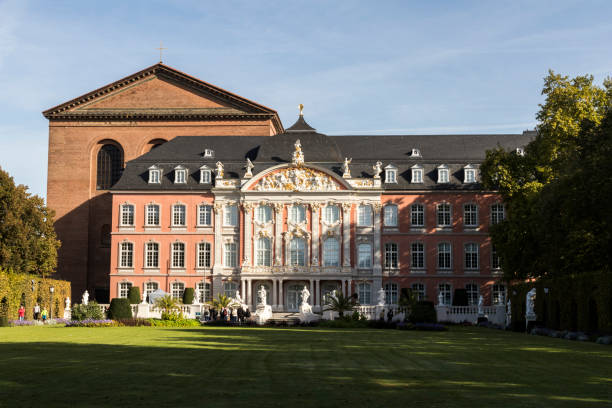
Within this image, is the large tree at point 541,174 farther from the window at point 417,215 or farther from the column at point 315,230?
the column at point 315,230

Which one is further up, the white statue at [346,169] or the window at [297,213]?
the white statue at [346,169]

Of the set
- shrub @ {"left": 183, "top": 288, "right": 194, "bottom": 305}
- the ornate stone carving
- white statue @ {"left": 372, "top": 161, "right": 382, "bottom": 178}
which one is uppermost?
white statue @ {"left": 372, "top": 161, "right": 382, "bottom": 178}

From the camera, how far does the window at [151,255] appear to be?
67188 millimetres

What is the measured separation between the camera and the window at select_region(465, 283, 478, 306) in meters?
65.6

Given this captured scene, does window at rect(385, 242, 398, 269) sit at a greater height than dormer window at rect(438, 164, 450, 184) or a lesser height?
lesser

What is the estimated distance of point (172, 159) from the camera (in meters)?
69.4

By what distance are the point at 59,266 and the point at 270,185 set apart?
21619 millimetres

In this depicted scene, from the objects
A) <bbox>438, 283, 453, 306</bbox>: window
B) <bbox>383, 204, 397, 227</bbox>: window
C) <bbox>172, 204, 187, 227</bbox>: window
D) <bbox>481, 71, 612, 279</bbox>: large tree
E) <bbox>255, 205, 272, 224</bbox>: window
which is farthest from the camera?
<bbox>172, 204, 187, 227</bbox>: window

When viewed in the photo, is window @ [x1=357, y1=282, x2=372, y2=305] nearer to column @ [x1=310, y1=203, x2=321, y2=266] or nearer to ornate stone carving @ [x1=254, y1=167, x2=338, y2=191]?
column @ [x1=310, y1=203, x2=321, y2=266]

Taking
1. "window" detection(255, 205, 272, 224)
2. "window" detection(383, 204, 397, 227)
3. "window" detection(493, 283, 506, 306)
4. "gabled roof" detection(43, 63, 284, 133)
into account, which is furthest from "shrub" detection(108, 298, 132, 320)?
"window" detection(493, 283, 506, 306)

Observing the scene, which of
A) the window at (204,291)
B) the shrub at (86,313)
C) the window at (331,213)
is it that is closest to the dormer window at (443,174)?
the window at (331,213)

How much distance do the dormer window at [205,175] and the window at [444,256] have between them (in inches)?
797

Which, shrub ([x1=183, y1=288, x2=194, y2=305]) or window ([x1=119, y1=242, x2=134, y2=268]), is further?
window ([x1=119, y1=242, x2=134, y2=268])

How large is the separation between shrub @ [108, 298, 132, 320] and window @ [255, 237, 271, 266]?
694 inches
